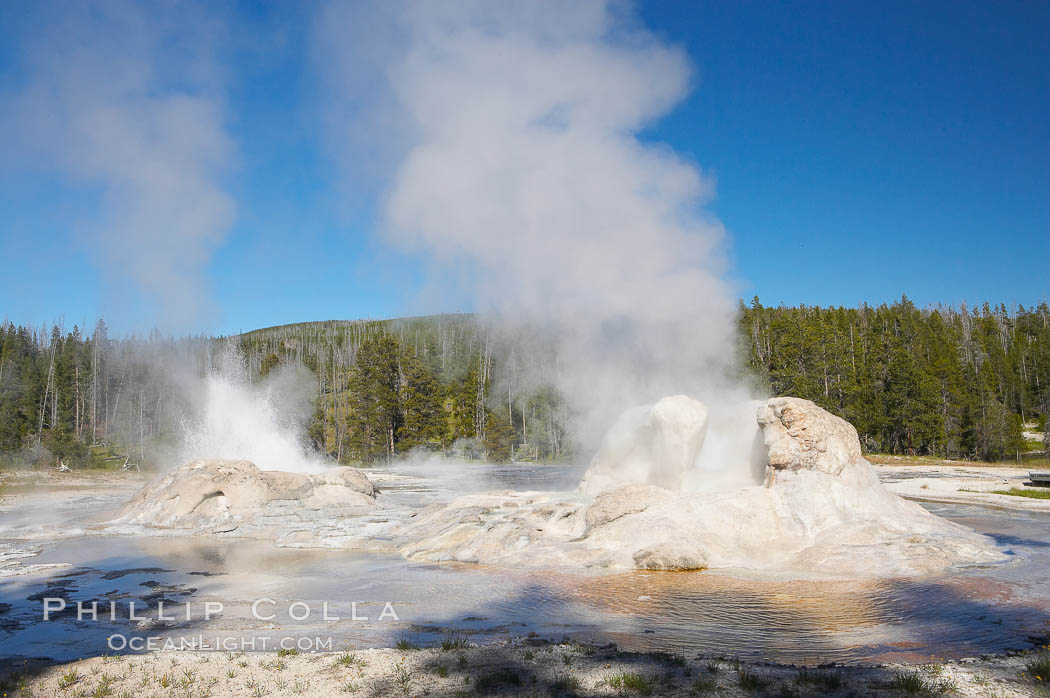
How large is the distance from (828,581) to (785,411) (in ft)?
13.7

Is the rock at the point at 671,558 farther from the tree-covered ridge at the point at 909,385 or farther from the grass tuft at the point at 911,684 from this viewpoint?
the tree-covered ridge at the point at 909,385

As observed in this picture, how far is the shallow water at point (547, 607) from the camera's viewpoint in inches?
302

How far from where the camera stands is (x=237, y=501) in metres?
19.7

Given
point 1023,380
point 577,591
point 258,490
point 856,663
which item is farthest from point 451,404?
point 1023,380

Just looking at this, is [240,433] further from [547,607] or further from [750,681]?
[750,681]

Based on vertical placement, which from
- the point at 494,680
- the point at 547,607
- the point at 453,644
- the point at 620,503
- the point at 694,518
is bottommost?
the point at 547,607

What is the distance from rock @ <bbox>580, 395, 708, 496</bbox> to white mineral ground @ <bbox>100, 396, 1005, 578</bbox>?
0.03 m

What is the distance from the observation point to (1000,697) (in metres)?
5.19

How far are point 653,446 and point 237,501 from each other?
1260 centimetres

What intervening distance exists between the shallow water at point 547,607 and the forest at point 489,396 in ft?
85.8

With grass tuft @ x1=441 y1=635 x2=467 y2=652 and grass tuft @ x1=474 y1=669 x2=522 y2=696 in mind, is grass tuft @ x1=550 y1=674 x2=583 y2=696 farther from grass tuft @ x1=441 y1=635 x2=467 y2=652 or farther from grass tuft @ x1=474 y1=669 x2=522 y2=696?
grass tuft @ x1=441 y1=635 x2=467 y2=652

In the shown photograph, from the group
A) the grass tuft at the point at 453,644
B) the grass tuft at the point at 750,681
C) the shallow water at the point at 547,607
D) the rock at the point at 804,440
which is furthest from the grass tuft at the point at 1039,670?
the rock at the point at 804,440

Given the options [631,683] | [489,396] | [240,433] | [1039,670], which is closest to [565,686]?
[631,683]

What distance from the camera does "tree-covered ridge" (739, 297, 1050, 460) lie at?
161ft
